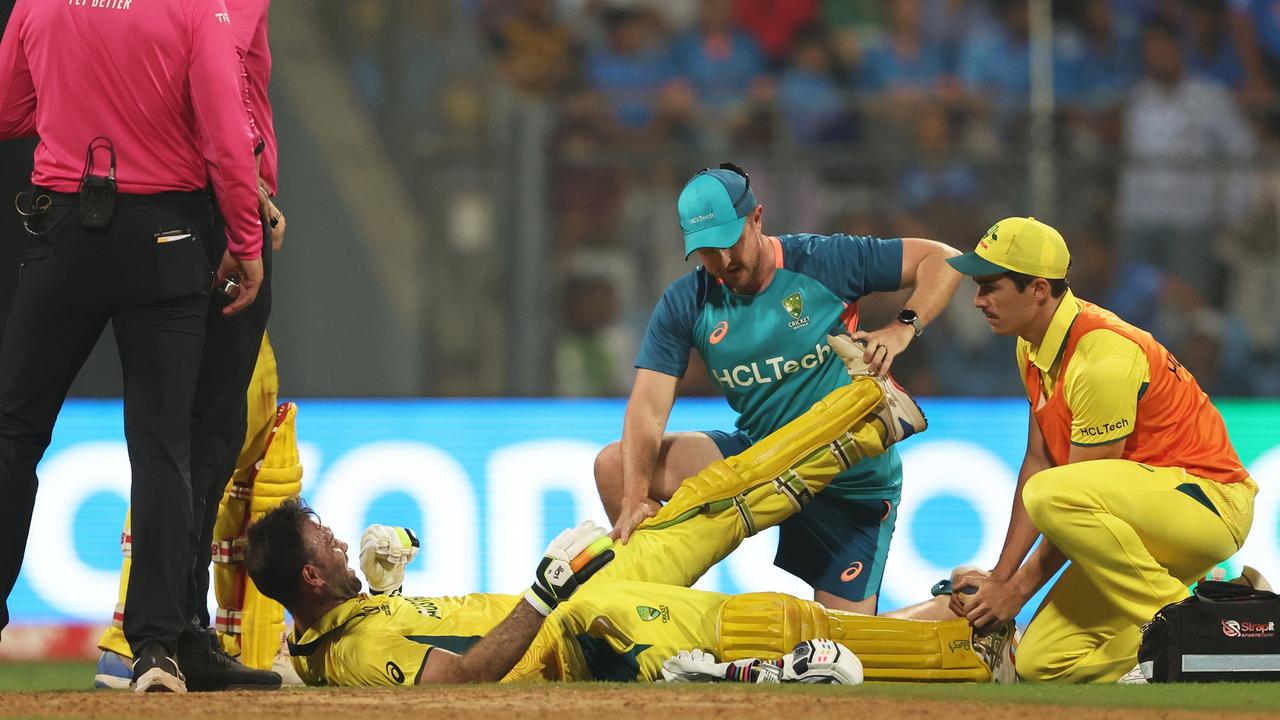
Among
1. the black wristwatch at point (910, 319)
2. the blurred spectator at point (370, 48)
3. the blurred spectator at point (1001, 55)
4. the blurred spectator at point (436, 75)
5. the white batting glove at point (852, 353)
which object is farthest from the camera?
the blurred spectator at point (1001, 55)

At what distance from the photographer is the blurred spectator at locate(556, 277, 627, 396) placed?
29.3 feet

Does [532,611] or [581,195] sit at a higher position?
[581,195]

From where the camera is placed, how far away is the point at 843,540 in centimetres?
612

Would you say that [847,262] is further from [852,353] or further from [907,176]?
[907,176]

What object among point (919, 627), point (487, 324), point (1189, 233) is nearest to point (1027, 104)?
point (1189, 233)

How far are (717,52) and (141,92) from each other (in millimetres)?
6363

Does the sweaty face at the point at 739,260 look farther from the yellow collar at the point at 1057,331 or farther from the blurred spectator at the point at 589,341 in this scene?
the blurred spectator at the point at 589,341

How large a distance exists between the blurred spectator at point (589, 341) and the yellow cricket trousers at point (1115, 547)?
362 cm

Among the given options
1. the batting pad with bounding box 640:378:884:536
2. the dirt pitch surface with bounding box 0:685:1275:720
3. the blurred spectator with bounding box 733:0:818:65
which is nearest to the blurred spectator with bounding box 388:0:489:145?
the blurred spectator with bounding box 733:0:818:65

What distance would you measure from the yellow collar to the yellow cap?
10 centimetres

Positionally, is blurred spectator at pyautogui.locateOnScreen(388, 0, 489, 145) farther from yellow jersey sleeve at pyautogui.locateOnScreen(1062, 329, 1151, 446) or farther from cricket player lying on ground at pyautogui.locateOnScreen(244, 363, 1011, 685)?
yellow jersey sleeve at pyautogui.locateOnScreen(1062, 329, 1151, 446)

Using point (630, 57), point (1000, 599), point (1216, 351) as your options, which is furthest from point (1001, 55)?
point (1000, 599)

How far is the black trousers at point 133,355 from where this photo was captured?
4.53 metres

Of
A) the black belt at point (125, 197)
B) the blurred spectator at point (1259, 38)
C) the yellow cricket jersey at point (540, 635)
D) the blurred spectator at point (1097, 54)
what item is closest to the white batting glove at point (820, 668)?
the yellow cricket jersey at point (540, 635)
